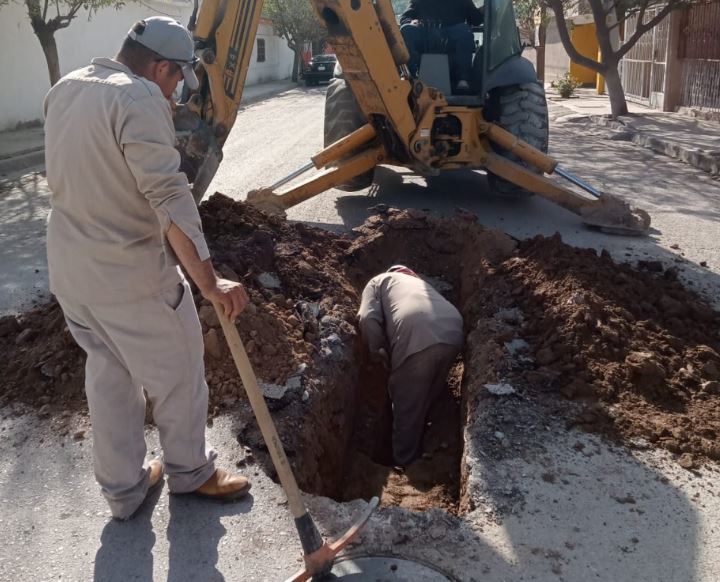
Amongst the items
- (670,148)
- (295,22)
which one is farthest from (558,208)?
(295,22)

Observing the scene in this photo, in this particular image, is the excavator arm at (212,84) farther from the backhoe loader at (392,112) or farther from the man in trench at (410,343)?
the man in trench at (410,343)

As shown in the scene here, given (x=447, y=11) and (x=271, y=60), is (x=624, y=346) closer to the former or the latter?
(x=447, y=11)

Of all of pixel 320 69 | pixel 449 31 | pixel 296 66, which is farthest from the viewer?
pixel 296 66

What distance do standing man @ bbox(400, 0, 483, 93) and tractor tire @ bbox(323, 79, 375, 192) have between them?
850 mm

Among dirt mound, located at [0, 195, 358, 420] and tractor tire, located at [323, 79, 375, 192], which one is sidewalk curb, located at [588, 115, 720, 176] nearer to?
tractor tire, located at [323, 79, 375, 192]

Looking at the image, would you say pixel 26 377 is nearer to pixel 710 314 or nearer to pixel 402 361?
pixel 402 361

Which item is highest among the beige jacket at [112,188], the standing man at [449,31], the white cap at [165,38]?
the standing man at [449,31]

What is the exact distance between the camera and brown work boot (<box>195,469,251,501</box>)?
342 centimetres

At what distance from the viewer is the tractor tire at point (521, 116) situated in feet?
28.9

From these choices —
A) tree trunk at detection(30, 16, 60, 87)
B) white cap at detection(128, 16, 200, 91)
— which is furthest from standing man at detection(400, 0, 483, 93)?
tree trunk at detection(30, 16, 60, 87)

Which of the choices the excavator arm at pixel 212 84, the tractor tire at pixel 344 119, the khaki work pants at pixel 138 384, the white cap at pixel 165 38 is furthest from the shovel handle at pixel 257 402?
the tractor tire at pixel 344 119

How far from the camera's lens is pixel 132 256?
299cm

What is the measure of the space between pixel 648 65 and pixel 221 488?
2203 centimetres

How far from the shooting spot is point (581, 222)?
8406 mm
